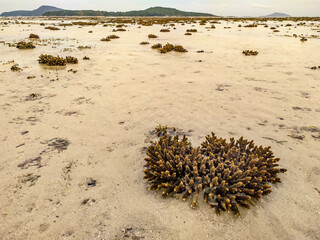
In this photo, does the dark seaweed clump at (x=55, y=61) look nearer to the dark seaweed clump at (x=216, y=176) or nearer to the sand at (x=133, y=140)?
the sand at (x=133, y=140)

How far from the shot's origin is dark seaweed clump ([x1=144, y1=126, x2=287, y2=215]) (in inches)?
113

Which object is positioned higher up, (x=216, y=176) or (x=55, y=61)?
(x=55, y=61)

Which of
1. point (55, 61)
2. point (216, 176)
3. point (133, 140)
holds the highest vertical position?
point (55, 61)

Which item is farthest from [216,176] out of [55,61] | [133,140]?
[55,61]

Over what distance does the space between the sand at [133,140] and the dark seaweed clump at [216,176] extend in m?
0.16

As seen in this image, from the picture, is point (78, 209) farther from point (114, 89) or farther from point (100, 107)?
point (114, 89)

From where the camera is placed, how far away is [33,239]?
8.03ft

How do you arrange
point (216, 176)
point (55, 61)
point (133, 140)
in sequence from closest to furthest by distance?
1. point (216, 176)
2. point (133, 140)
3. point (55, 61)

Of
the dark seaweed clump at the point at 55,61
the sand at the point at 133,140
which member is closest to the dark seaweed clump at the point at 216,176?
the sand at the point at 133,140

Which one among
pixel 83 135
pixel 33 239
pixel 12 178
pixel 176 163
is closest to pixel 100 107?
pixel 83 135

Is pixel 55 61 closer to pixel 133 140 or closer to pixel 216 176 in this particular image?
pixel 133 140

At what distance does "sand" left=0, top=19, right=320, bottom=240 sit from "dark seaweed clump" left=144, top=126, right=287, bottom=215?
159 mm

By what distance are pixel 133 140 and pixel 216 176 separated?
2.17 m

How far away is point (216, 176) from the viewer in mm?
3016
